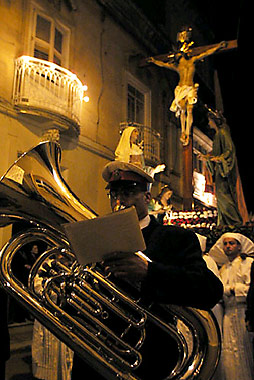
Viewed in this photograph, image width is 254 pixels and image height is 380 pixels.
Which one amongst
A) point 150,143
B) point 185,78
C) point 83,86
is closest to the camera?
point 185,78

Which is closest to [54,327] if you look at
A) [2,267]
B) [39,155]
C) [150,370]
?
[2,267]

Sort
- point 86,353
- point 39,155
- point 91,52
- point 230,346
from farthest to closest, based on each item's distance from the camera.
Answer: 1. point 91,52
2. point 230,346
3. point 39,155
4. point 86,353

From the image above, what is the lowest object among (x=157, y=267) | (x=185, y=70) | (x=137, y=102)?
(x=157, y=267)

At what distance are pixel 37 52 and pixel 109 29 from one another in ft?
9.60

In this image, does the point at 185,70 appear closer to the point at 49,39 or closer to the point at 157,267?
the point at 49,39

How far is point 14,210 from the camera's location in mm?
1524

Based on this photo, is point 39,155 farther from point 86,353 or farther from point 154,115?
point 154,115

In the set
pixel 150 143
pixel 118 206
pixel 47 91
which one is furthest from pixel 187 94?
pixel 118 206

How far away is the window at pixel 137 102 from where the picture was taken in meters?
11.2

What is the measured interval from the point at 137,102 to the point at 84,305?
423 inches

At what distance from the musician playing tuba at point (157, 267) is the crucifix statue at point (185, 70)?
19.2ft

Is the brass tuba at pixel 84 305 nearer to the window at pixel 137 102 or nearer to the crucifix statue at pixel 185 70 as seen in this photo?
the crucifix statue at pixel 185 70

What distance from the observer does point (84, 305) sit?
1.49 m

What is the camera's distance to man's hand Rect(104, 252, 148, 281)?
1212mm
